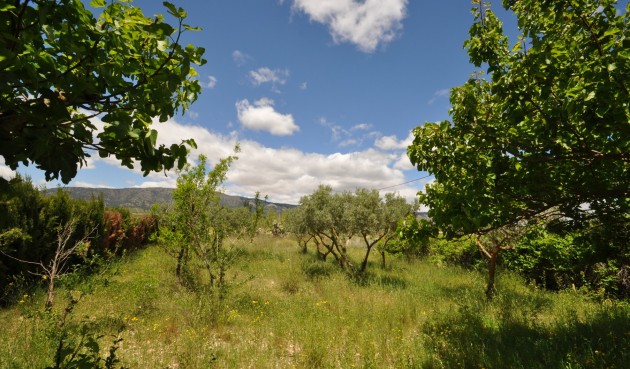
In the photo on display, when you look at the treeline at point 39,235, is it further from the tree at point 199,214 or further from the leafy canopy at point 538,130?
the leafy canopy at point 538,130

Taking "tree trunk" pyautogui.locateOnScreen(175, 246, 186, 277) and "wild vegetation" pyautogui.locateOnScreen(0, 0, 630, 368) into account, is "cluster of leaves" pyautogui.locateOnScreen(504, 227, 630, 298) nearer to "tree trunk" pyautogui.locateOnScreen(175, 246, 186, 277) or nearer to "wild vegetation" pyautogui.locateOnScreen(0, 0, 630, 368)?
"wild vegetation" pyautogui.locateOnScreen(0, 0, 630, 368)

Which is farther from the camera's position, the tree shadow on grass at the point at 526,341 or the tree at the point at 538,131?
the tree shadow on grass at the point at 526,341

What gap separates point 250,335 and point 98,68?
6892 millimetres

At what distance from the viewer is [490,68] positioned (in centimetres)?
400

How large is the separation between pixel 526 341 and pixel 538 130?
5.20 metres

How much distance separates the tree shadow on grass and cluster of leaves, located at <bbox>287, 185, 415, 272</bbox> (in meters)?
6.51

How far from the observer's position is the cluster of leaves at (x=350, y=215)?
14430 mm

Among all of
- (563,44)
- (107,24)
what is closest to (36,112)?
(107,24)

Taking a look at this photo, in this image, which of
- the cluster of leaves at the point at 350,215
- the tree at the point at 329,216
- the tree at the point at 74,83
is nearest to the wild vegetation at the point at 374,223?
the tree at the point at 74,83

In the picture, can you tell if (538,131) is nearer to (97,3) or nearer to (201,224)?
(97,3)

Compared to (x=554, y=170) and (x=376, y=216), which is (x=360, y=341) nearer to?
(x=554, y=170)

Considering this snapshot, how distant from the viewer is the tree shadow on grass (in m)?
5.16

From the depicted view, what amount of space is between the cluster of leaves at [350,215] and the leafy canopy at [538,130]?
353 inches

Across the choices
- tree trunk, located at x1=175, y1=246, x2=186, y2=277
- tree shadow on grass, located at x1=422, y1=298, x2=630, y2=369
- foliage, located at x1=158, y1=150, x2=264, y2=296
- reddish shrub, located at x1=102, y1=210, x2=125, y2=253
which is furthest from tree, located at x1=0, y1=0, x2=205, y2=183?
reddish shrub, located at x1=102, y1=210, x2=125, y2=253
